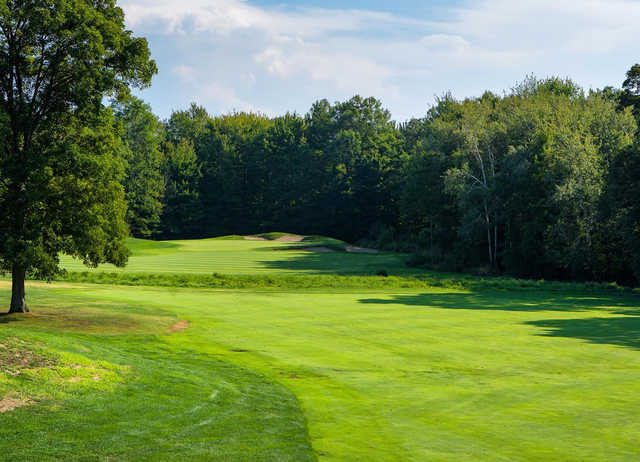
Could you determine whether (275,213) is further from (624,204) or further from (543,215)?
(624,204)

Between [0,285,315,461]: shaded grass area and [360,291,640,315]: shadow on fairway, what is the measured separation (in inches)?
672

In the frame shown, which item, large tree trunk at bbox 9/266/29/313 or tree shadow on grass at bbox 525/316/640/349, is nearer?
tree shadow on grass at bbox 525/316/640/349

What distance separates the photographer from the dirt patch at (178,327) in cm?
2102

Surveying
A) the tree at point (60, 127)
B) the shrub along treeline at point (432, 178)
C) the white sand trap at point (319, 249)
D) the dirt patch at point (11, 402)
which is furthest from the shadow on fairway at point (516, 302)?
the white sand trap at point (319, 249)

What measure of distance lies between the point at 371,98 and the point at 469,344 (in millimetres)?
95336

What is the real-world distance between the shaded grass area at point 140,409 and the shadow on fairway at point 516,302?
1708 cm

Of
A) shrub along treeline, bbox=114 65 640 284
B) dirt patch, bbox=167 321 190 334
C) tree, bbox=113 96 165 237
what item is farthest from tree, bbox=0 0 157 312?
tree, bbox=113 96 165 237

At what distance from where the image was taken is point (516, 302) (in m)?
33.3

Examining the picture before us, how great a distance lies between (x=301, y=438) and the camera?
897cm

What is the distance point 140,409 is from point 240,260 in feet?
157

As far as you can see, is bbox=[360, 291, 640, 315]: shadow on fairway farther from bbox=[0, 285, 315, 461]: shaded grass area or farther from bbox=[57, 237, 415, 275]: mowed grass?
bbox=[0, 285, 315, 461]: shaded grass area

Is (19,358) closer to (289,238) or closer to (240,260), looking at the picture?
(240,260)

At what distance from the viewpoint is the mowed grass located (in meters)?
50.2

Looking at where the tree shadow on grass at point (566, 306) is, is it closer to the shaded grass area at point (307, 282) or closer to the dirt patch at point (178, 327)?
the shaded grass area at point (307, 282)
